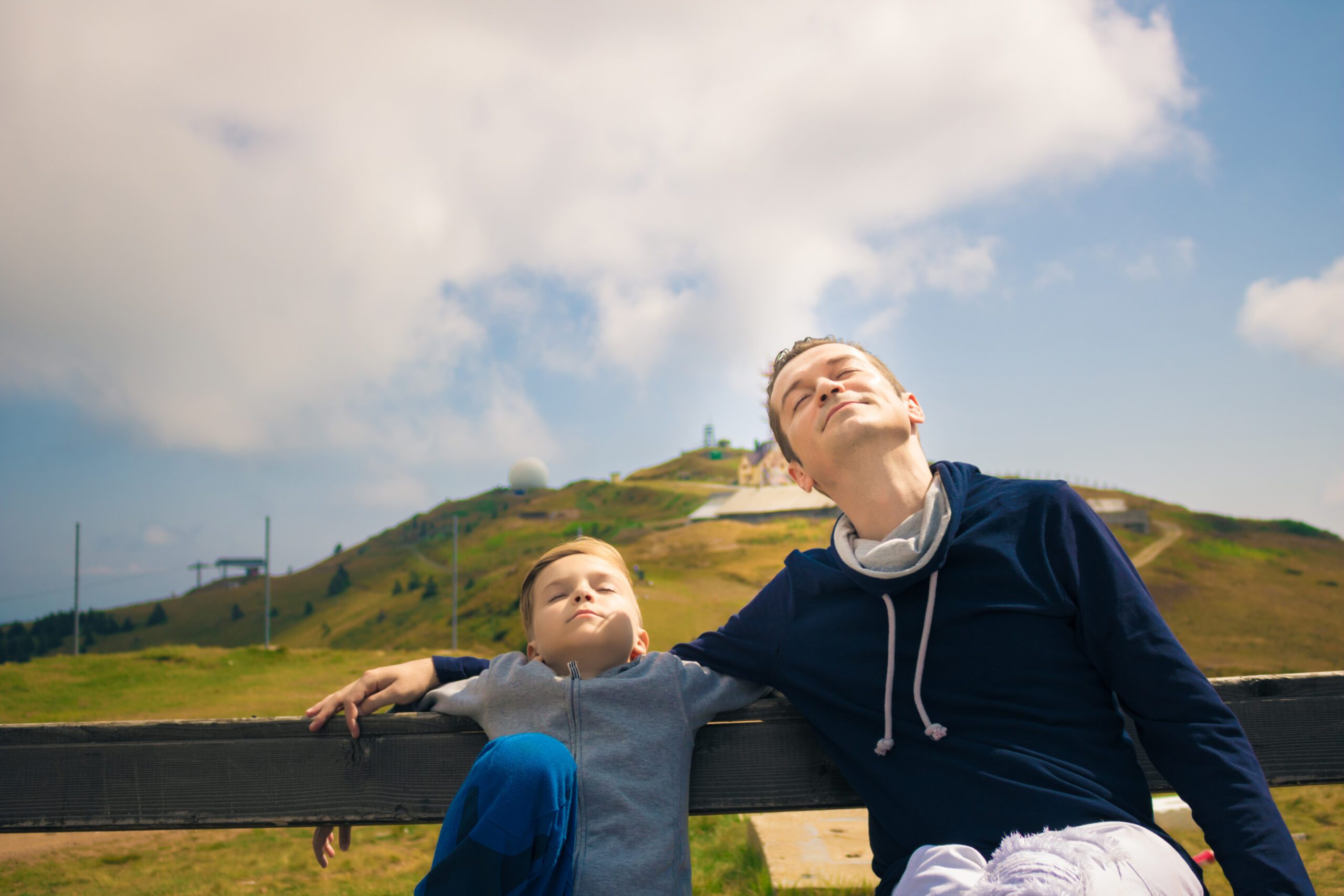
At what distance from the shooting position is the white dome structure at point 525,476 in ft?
144

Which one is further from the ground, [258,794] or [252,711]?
[258,794]

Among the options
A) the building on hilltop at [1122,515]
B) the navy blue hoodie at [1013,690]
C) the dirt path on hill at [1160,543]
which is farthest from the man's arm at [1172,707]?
the building on hilltop at [1122,515]

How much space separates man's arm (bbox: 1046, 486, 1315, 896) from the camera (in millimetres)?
1218

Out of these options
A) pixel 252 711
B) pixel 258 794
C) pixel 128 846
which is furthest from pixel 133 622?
pixel 258 794

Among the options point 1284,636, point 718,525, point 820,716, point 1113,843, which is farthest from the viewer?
point 718,525

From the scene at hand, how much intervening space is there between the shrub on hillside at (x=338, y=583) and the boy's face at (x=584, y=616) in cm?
4534

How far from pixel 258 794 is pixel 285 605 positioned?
154ft

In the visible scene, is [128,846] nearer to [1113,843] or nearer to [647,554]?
[1113,843]

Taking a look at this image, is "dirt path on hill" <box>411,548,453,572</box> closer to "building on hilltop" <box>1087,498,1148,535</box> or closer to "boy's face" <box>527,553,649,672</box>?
"building on hilltop" <box>1087,498,1148,535</box>

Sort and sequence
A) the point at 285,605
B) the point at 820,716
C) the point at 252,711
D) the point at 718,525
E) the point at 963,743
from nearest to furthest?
the point at 963,743 < the point at 820,716 < the point at 252,711 < the point at 718,525 < the point at 285,605

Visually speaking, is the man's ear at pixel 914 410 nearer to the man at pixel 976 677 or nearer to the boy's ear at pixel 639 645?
the man at pixel 976 677

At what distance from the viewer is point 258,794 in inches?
66.8

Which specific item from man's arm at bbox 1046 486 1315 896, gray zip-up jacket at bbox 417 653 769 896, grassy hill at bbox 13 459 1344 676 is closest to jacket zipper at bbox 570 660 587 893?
gray zip-up jacket at bbox 417 653 769 896

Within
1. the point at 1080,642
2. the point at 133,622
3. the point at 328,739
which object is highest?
the point at 1080,642
